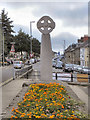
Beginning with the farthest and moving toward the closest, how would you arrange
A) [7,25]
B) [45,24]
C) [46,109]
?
[7,25] → [45,24] → [46,109]

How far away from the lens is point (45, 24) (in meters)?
10.1

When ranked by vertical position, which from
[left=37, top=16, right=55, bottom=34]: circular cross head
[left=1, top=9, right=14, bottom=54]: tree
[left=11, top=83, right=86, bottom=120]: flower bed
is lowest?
[left=11, top=83, right=86, bottom=120]: flower bed

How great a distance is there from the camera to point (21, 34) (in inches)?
2758

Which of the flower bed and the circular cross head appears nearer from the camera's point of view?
the flower bed

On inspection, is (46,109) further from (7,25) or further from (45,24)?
(7,25)

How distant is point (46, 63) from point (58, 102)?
411 centimetres

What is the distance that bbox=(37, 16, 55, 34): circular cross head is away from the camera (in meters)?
10.0

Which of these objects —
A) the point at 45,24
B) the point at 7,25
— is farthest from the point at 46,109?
the point at 7,25

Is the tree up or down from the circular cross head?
up

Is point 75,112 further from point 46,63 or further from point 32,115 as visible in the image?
point 46,63

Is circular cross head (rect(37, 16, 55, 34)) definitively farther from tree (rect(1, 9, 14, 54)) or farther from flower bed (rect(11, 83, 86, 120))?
tree (rect(1, 9, 14, 54))

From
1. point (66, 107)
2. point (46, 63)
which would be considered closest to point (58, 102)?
point (66, 107)

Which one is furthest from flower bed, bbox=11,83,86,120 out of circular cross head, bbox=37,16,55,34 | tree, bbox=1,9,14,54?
tree, bbox=1,9,14,54

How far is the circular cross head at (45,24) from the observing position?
1002cm
